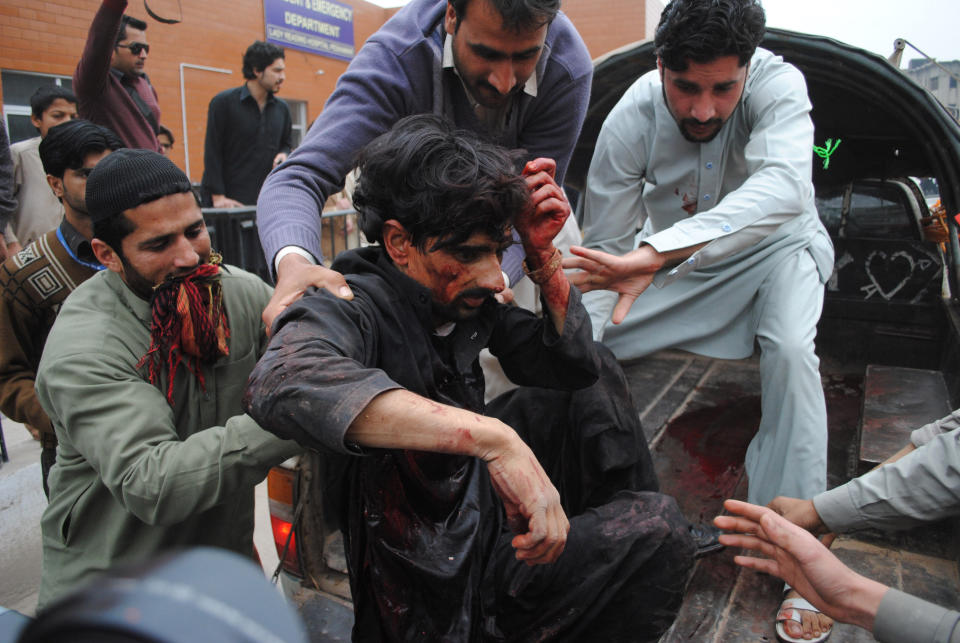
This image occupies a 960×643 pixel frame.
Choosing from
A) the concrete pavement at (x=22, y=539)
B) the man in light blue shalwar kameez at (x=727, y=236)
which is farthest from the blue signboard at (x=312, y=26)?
the man in light blue shalwar kameez at (x=727, y=236)

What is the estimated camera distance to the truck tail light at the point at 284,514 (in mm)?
2076

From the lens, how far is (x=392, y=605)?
1.58 metres

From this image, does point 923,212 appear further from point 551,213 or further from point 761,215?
point 551,213

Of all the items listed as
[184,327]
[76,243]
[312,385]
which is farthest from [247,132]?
[312,385]

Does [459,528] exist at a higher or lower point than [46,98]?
lower

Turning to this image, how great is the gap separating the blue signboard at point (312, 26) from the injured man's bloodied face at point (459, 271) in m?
13.7

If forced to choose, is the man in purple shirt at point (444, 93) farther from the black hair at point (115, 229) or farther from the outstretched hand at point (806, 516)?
the outstretched hand at point (806, 516)

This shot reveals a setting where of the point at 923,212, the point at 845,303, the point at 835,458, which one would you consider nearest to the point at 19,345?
the point at 835,458

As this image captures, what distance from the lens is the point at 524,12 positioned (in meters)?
1.92

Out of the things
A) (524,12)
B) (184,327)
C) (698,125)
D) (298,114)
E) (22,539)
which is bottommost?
(22,539)

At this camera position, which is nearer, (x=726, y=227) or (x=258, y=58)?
(x=726, y=227)

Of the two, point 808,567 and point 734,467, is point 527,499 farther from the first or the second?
point 734,467

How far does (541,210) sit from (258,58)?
16.5 feet

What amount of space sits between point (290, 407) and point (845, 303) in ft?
13.3
